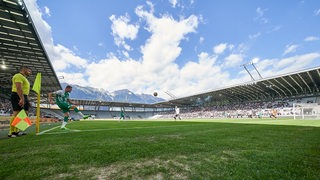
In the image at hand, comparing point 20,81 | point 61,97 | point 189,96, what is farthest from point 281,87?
point 20,81

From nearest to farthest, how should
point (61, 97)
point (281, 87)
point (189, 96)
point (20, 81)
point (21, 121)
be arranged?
point (21, 121) < point (20, 81) < point (61, 97) < point (281, 87) < point (189, 96)

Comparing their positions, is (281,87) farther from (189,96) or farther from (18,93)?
(18,93)

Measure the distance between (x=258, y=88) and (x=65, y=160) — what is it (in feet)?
170

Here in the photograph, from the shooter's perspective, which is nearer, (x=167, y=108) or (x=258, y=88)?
(x=258, y=88)

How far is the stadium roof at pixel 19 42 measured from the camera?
12337mm

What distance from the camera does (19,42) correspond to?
1680cm

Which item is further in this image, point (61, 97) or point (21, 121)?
point (61, 97)

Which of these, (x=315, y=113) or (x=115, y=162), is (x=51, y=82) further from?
(x=315, y=113)

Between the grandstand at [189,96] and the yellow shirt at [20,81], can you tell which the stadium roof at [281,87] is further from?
the yellow shirt at [20,81]

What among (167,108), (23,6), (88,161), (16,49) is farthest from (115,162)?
(167,108)

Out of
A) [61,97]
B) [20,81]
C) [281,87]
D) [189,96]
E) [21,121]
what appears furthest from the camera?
[189,96]

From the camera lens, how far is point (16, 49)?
18.5 metres

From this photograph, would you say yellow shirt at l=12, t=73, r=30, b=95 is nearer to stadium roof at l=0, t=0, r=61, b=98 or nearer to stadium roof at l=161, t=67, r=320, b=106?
stadium roof at l=0, t=0, r=61, b=98

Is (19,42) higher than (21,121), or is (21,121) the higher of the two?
(19,42)
